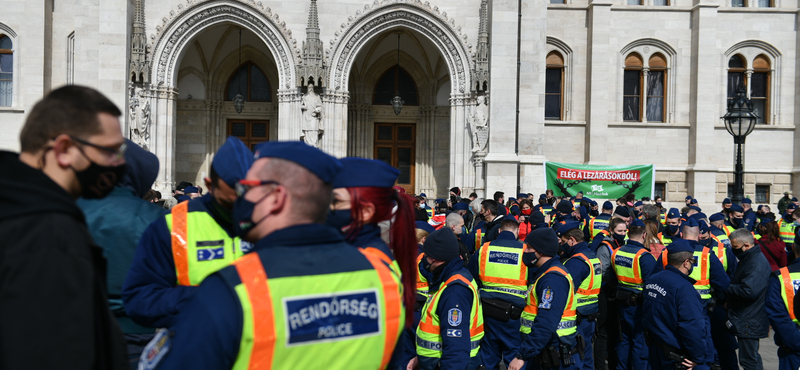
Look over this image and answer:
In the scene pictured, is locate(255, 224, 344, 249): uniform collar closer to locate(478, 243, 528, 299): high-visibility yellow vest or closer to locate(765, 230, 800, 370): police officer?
locate(478, 243, 528, 299): high-visibility yellow vest

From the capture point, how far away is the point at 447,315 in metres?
4.11

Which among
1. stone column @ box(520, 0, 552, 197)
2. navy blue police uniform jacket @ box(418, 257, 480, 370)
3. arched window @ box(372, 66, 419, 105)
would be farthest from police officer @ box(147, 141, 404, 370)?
arched window @ box(372, 66, 419, 105)

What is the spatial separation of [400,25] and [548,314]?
47.6 ft

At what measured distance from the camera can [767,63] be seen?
21.2 meters

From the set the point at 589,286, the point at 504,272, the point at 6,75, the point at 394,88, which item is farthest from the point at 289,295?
the point at 6,75

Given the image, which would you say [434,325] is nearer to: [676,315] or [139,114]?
[676,315]

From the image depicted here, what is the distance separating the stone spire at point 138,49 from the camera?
17.2 m

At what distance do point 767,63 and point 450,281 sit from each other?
21719mm

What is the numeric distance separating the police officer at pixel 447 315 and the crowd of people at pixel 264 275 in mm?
11

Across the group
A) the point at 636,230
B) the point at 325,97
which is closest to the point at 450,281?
the point at 636,230

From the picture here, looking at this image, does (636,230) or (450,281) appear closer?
(450,281)

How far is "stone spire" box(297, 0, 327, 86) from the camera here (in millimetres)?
17484

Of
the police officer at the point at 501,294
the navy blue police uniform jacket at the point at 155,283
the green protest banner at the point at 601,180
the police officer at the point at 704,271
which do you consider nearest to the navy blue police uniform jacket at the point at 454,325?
the police officer at the point at 501,294

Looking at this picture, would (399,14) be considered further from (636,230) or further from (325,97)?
(636,230)
